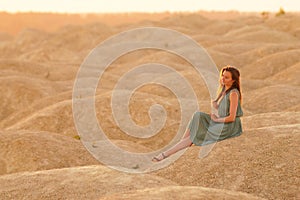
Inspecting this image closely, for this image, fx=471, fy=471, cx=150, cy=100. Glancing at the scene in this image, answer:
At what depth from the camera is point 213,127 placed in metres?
12.6

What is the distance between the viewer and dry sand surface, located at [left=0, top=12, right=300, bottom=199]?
1089 cm

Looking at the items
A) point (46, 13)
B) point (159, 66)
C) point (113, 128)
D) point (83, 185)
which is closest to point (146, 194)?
point (83, 185)

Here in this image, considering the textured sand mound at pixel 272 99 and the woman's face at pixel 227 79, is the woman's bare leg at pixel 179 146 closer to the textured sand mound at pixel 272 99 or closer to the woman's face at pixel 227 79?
the woman's face at pixel 227 79

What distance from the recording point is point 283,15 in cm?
6475

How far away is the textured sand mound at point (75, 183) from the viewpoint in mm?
10508

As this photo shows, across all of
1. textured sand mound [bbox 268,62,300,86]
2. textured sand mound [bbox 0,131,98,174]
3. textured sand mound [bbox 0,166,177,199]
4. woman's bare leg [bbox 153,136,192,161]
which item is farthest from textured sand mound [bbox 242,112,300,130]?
textured sand mound [bbox 268,62,300,86]

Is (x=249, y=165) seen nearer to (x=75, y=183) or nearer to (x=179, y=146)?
(x=179, y=146)

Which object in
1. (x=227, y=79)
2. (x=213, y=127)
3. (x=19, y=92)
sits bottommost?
(x=213, y=127)

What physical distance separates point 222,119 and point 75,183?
4.22 metres

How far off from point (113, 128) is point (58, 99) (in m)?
7.10

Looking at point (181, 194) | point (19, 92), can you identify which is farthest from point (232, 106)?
point (19, 92)

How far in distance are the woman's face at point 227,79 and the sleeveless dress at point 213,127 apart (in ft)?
0.72

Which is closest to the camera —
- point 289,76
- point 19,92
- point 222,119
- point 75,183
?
point 75,183

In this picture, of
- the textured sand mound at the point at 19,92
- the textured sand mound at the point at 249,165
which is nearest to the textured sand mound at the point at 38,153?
the textured sand mound at the point at 249,165
